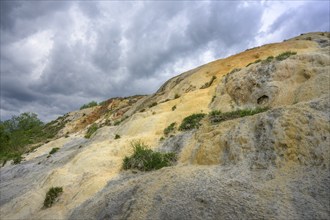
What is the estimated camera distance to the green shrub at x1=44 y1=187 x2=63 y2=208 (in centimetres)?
1914

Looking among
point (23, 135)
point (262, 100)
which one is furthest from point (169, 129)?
point (23, 135)

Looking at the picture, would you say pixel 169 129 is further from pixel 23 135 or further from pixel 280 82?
pixel 23 135

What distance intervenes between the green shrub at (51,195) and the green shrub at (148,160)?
3933 millimetres

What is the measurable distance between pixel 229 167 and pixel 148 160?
19.4ft

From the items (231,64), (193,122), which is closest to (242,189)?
(193,122)

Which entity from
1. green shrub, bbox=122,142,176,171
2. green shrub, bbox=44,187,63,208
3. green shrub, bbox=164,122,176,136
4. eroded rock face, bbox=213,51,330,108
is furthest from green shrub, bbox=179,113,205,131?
green shrub, bbox=44,187,63,208

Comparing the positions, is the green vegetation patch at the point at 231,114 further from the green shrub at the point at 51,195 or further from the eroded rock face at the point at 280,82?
the green shrub at the point at 51,195

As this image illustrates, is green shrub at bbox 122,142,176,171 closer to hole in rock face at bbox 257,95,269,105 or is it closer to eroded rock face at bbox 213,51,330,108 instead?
eroded rock face at bbox 213,51,330,108

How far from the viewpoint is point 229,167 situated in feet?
44.2

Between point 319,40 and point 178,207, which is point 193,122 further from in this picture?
point 319,40

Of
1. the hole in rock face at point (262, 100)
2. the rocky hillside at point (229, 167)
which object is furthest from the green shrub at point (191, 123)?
the hole in rock face at point (262, 100)

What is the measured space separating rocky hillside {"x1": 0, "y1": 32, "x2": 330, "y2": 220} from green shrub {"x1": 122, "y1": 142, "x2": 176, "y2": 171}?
1.43ft

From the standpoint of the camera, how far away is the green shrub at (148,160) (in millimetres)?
17736

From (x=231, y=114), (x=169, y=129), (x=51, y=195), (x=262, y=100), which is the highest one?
(x=262, y=100)
